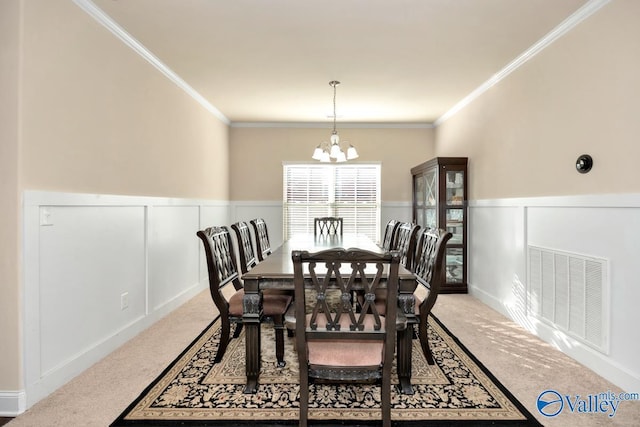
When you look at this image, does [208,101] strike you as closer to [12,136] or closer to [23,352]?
[12,136]

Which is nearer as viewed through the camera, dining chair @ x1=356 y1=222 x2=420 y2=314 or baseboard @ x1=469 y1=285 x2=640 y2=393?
baseboard @ x1=469 y1=285 x2=640 y2=393

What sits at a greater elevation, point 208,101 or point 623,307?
point 208,101

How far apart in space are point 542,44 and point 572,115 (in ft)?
2.57

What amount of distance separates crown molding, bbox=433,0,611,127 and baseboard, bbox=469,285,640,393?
2.42 m

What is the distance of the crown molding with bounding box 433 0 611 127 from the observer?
2666 mm

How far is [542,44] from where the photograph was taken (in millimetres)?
3254

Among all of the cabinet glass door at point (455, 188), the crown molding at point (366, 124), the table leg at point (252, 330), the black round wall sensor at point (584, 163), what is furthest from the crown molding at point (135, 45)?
the black round wall sensor at point (584, 163)

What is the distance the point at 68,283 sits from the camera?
2.47 m

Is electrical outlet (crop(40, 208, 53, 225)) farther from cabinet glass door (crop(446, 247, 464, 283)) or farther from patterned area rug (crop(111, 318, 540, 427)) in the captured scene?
cabinet glass door (crop(446, 247, 464, 283))

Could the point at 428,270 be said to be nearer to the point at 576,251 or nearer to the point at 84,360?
the point at 576,251

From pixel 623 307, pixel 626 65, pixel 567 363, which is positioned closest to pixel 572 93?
pixel 626 65

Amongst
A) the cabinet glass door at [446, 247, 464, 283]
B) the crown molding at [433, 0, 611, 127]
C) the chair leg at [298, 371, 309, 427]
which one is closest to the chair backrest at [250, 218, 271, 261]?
the chair leg at [298, 371, 309, 427]

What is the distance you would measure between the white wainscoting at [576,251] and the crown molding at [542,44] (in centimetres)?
133

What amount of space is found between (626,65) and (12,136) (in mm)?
3759
